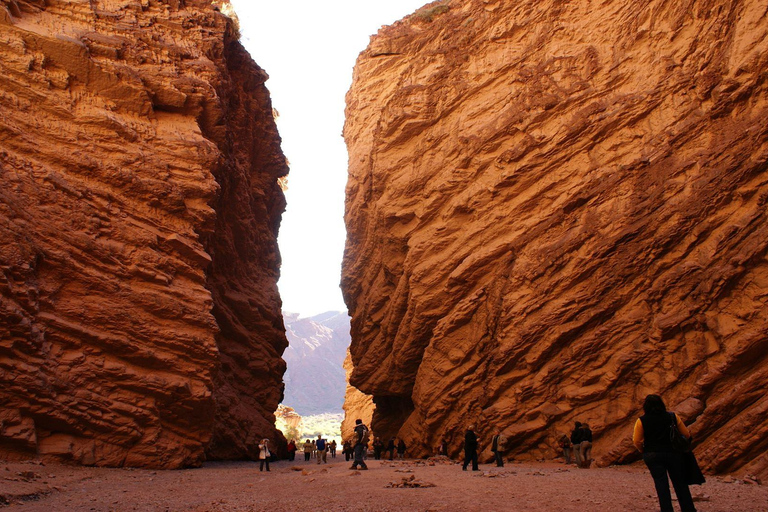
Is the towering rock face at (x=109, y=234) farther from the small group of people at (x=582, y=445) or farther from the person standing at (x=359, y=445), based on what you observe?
the small group of people at (x=582, y=445)

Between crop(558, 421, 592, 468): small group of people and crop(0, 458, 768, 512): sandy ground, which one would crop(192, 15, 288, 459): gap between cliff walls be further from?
crop(558, 421, 592, 468): small group of people

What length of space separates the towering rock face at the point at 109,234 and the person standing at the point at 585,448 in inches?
334

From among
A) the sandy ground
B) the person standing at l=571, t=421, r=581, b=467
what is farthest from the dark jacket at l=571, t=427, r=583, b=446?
the sandy ground

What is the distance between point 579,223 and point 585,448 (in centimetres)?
570

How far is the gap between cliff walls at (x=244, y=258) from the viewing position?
17.2 metres

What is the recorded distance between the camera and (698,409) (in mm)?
9812

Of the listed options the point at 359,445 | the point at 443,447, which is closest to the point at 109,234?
the point at 359,445

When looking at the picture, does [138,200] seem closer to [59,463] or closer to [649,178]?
[59,463]

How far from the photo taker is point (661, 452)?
4543 millimetres

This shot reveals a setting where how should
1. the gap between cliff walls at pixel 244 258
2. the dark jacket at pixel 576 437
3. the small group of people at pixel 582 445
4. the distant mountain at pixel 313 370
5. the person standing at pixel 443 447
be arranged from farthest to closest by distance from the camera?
the distant mountain at pixel 313 370 < the gap between cliff walls at pixel 244 258 < the person standing at pixel 443 447 < the dark jacket at pixel 576 437 < the small group of people at pixel 582 445

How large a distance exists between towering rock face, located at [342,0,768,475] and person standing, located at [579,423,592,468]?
0.36 metres

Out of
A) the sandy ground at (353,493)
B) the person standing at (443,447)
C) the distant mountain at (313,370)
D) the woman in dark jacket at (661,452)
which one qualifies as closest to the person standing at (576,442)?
the sandy ground at (353,493)

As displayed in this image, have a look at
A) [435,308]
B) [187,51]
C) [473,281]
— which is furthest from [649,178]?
[187,51]

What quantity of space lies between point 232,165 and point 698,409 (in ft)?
55.2
